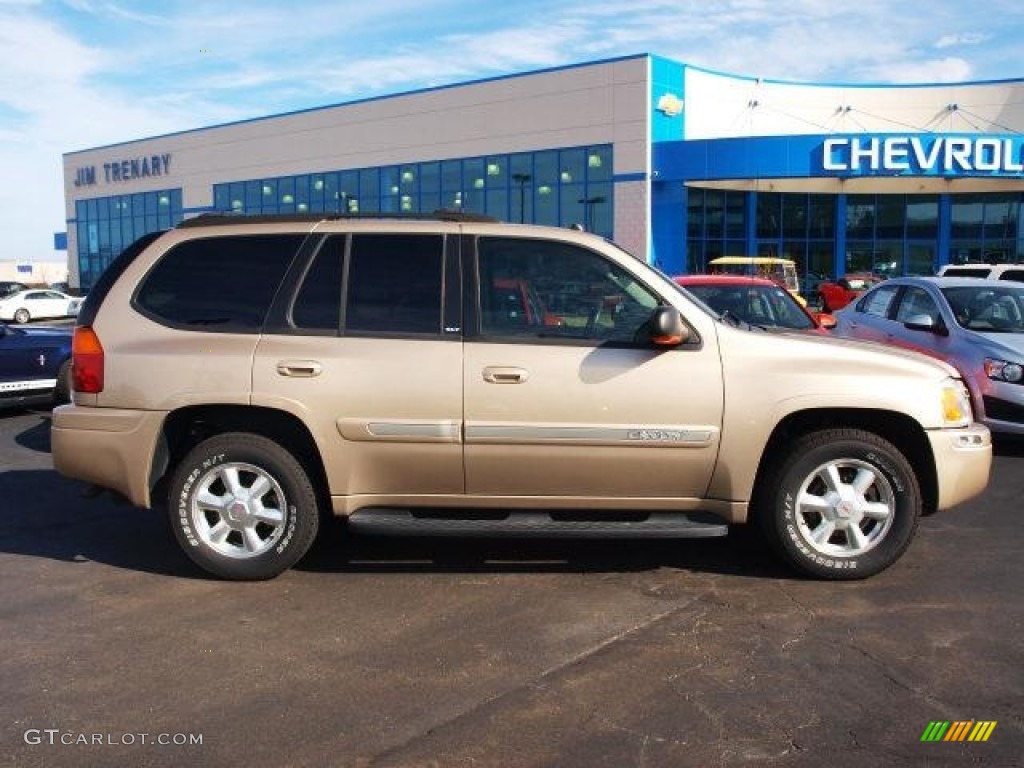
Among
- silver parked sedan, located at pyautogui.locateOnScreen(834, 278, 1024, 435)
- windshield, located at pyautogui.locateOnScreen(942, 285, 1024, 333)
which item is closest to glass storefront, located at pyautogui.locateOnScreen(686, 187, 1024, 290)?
silver parked sedan, located at pyautogui.locateOnScreen(834, 278, 1024, 435)

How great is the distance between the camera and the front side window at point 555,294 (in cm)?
479

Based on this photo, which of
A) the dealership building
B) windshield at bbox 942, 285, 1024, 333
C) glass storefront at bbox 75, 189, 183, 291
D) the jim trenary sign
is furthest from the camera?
glass storefront at bbox 75, 189, 183, 291

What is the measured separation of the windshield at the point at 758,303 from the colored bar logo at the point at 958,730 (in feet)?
19.3

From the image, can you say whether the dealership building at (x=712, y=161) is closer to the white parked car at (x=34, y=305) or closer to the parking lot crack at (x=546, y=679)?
the white parked car at (x=34, y=305)

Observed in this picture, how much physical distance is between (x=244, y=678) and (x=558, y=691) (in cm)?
128

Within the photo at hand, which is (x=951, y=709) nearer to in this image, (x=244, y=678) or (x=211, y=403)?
(x=244, y=678)

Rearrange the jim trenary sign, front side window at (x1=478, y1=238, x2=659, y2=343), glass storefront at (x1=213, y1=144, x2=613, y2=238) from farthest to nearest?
glass storefront at (x1=213, y1=144, x2=613, y2=238) < the jim trenary sign < front side window at (x1=478, y1=238, x2=659, y2=343)

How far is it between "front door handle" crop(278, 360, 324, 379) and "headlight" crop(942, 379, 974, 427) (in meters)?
3.24

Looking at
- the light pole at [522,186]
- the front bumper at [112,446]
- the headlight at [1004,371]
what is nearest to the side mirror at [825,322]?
the headlight at [1004,371]

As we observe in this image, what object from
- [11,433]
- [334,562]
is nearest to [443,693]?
[334,562]

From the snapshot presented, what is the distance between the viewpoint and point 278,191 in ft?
153

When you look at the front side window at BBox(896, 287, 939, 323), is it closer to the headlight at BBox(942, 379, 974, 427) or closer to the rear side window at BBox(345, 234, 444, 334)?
the headlight at BBox(942, 379, 974, 427)

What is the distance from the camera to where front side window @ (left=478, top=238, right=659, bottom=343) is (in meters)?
4.79

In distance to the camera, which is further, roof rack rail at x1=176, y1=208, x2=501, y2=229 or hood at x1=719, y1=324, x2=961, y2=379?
roof rack rail at x1=176, y1=208, x2=501, y2=229
